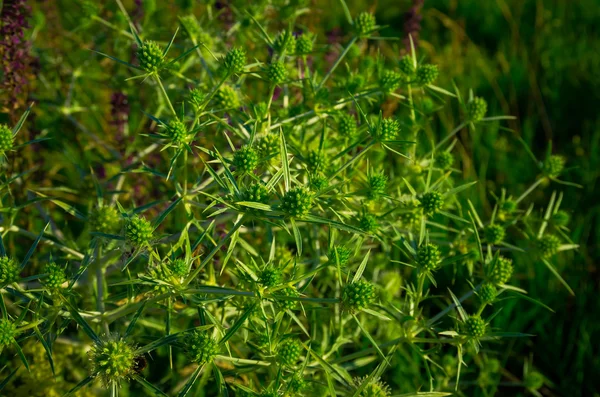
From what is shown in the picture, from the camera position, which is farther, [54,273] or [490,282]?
[490,282]

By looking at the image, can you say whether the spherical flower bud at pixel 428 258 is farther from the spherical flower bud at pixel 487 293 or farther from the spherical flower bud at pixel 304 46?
the spherical flower bud at pixel 304 46

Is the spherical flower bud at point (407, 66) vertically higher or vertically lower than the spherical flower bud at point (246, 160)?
higher

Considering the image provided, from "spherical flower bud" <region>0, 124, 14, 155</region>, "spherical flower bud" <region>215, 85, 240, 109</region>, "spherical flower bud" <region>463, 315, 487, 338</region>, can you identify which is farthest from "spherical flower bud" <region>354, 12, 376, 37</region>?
"spherical flower bud" <region>0, 124, 14, 155</region>

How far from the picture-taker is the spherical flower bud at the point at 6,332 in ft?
4.62

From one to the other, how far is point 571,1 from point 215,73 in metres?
3.86

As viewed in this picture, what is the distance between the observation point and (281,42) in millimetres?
1973

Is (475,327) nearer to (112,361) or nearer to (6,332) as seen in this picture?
(112,361)

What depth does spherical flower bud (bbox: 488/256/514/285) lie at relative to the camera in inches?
72.4

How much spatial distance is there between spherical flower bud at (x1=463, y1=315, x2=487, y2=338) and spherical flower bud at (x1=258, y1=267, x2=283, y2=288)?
64 cm

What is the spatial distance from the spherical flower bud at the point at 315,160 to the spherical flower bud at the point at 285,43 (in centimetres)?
40

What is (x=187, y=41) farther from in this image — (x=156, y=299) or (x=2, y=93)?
(x=156, y=299)

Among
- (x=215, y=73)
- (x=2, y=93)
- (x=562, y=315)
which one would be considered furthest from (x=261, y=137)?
(x=562, y=315)

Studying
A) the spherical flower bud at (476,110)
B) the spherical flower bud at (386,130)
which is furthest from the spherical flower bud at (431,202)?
the spherical flower bud at (476,110)

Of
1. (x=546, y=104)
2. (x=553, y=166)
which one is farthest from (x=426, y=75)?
(x=546, y=104)
